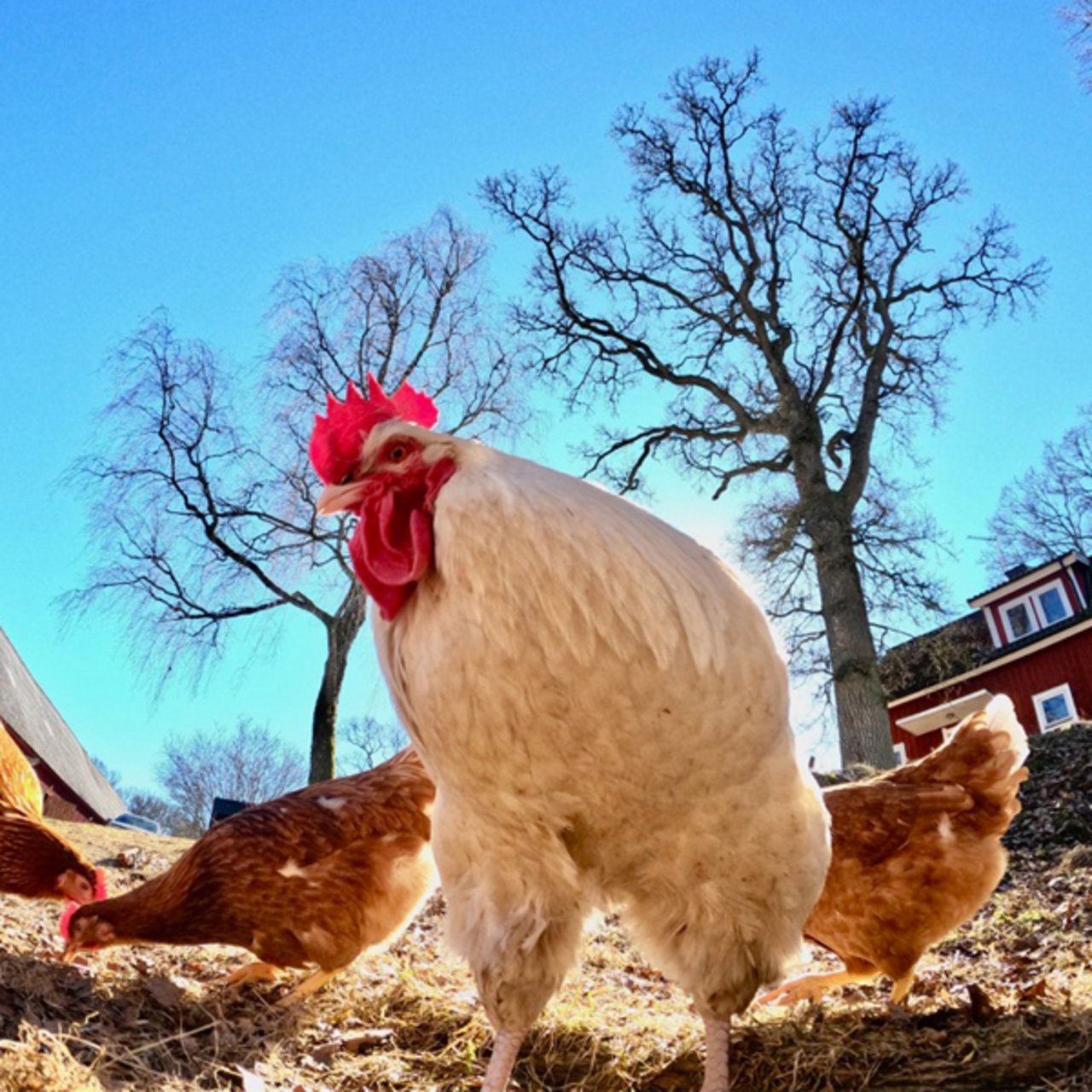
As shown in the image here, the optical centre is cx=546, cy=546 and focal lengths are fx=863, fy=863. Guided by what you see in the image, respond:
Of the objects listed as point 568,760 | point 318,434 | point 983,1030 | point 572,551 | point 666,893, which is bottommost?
point 983,1030

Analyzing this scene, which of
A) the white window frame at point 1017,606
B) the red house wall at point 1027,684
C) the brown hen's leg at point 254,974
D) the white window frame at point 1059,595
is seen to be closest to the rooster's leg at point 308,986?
the brown hen's leg at point 254,974

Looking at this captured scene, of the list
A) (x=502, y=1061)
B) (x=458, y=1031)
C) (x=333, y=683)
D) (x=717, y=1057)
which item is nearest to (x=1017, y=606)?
(x=333, y=683)

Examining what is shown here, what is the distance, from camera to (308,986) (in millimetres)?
3920

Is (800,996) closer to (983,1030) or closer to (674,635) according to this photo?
(983,1030)

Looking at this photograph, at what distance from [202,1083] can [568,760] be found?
172 cm

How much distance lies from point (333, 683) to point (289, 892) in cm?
1329

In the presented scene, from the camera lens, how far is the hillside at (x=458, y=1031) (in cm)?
271

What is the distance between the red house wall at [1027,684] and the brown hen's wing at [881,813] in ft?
58.6

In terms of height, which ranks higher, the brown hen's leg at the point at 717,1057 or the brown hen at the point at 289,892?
the brown hen at the point at 289,892

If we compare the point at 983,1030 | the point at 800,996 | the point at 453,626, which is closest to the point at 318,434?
the point at 453,626

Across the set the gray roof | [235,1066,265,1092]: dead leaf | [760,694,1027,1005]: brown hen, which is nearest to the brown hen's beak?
[235,1066,265,1092]: dead leaf

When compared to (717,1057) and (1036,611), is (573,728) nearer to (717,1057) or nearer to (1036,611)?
(717,1057)

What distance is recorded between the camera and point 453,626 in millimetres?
2240

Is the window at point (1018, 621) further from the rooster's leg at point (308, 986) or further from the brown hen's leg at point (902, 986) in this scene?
the rooster's leg at point (308, 986)
